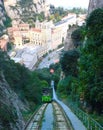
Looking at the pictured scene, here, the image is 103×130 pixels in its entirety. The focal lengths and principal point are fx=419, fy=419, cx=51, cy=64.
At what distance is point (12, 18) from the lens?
142m

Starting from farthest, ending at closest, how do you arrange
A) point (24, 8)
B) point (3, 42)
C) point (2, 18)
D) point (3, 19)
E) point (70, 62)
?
1. point (24, 8)
2. point (3, 19)
3. point (2, 18)
4. point (3, 42)
5. point (70, 62)

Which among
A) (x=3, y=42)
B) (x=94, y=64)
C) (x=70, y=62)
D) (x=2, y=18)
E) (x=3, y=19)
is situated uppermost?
(x=3, y=19)

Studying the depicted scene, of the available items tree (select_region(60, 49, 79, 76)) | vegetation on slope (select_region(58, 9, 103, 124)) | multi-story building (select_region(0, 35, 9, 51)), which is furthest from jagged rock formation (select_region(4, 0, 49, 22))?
vegetation on slope (select_region(58, 9, 103, 124))

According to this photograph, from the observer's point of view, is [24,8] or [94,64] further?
[24,8]

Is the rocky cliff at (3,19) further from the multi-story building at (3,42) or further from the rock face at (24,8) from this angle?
the multi-story building at (3,42)

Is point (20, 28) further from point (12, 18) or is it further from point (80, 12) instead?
point (80, 12)

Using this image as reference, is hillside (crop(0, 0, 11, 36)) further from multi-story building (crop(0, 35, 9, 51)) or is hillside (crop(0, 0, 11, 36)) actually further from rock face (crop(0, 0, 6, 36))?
multi-story building (crop(0, 35, 9, 51))

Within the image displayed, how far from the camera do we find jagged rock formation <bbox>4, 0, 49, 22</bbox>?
146 meters

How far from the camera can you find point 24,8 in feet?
498

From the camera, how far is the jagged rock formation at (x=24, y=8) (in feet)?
478

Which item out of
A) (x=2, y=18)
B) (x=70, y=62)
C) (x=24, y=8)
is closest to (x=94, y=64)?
(x=70, y=62)

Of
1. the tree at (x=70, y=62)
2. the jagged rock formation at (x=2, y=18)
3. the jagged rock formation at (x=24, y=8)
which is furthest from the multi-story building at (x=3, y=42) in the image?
the tree at (x=70, y=62)

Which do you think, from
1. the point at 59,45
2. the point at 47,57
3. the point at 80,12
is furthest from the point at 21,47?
the point at 80,12

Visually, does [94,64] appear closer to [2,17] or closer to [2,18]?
[2,18]
